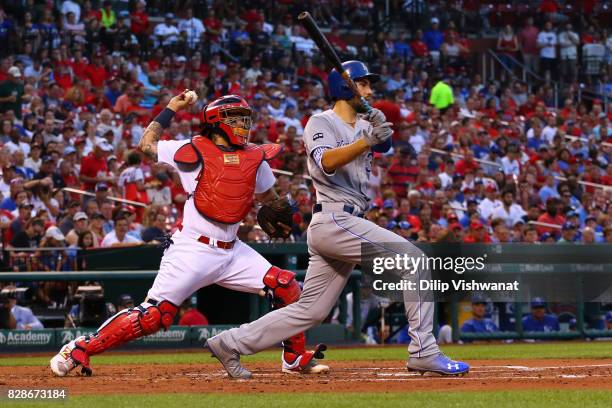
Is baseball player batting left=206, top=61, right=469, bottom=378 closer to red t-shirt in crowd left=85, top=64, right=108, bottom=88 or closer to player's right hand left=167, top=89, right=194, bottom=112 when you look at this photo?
player's right hand left=167, top=89, right=194, bottom=112

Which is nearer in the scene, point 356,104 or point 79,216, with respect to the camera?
point 356,104

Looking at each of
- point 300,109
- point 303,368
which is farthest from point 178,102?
point 300,109

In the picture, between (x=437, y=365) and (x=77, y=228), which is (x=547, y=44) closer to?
(x=77, y=228)

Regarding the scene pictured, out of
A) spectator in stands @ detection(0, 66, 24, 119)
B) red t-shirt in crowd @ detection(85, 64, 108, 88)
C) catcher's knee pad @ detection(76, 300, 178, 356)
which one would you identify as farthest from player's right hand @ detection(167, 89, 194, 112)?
red t-shirt in crowd @ detection(85, 64, 108, 88)

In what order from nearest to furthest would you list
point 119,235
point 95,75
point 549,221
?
point 119,235, point 549,221, point 95,75

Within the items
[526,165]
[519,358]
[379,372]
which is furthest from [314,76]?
[379,372]

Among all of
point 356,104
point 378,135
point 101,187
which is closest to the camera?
point 378,135

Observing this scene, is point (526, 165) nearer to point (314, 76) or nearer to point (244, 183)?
point (314, 76)
